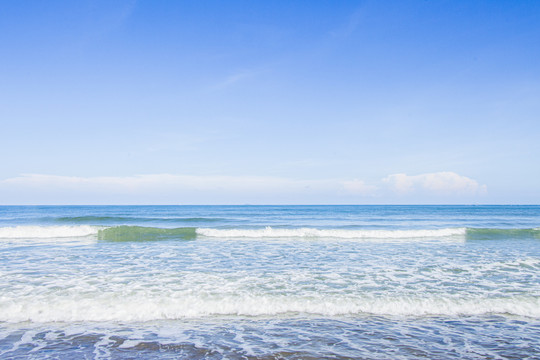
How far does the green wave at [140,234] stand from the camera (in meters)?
22.5

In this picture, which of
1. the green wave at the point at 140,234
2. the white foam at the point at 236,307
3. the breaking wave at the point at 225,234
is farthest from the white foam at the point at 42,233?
the white foam at the point at 236,307

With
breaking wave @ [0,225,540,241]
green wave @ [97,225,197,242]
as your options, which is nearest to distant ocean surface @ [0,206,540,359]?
green wave @ [97,225,197,242]

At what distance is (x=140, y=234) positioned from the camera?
2427cm

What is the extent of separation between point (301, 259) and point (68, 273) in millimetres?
8406

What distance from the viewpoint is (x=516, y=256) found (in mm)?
15008

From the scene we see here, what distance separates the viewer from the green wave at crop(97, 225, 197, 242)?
2247 centimetres

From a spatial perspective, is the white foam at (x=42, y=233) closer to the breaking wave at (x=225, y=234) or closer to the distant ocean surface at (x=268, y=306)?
the breaking wave at (x=225, y=234)

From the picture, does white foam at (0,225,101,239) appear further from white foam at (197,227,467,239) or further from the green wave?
white foam at (197,227,467,239)

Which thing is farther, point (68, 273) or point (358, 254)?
point (358, 254)

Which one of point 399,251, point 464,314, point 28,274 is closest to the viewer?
point 464,314

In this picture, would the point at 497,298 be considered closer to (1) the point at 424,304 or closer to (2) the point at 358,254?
(1) the point at 424,304

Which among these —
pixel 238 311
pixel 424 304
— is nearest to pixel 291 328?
pixel 238 311

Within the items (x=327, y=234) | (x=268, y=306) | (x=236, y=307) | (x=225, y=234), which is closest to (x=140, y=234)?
(x=225, y=234)

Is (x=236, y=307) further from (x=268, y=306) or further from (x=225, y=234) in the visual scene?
(x=225, y=234)
